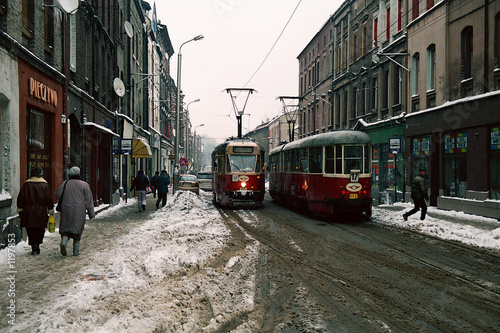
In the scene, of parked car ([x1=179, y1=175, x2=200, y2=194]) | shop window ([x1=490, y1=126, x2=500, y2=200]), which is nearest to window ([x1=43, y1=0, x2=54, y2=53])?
shop window ([x1=490, y1=126, x2=500, y2=200])

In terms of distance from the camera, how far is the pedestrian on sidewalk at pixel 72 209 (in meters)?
8.56

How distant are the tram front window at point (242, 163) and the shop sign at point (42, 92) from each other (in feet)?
28.9

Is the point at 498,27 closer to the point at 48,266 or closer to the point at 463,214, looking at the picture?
the point at 463,214

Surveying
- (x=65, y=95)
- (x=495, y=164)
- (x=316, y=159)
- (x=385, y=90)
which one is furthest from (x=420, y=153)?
(x=65, y=95)

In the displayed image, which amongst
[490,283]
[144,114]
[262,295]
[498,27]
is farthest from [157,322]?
[144,114]

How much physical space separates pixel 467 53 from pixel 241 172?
34.6 feet

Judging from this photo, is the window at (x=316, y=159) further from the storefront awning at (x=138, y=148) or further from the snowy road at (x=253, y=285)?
the storefront awning at (x=138, y=148)

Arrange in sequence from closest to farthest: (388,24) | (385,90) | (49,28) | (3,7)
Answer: (3,7), (49,28), (388,24), (385,90)

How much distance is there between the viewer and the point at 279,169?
23219 mm

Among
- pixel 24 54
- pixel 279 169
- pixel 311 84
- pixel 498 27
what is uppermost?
pixel 311 84

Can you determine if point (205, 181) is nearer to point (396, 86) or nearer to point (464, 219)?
point (396, 86)

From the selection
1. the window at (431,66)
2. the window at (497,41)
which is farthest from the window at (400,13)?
the window at (497,41)

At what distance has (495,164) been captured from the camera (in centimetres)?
1591

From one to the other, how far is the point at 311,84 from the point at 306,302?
43.3 m
